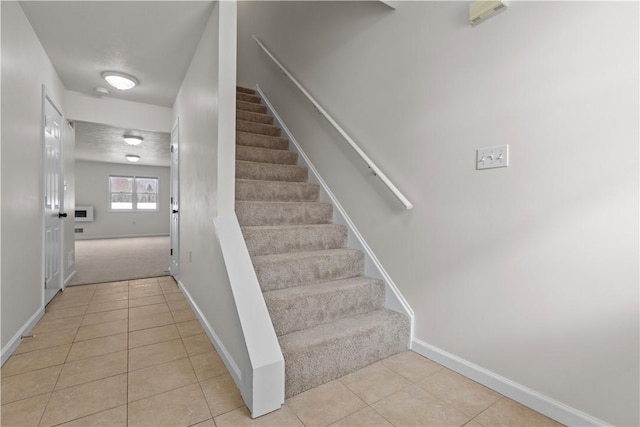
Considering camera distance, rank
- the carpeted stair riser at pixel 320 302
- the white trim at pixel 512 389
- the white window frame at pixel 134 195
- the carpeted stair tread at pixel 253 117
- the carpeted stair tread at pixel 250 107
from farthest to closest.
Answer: the white window frame at pixel 134 195
the carpeted stair tread at pixel 250 107
the carpeted stair tread at pixel 253 117
the carpeted stair riser at pixel 320 302
the white trim at pixel 512 389

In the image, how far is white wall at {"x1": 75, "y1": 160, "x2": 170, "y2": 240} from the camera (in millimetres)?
8487

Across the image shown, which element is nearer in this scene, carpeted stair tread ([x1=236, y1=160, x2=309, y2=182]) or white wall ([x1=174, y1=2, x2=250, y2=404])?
white wall ([x1=174, y1=2, x2=250, y2=404])

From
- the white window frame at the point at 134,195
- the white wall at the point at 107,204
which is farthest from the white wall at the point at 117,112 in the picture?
the white window frame at the point at 134,195

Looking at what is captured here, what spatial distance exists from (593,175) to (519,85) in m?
0.55

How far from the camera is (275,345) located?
1454 millimetres

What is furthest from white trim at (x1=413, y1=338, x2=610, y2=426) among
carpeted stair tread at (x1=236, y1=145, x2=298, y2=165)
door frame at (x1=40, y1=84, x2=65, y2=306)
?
door frame at (x1=40, y1=84, x2=65, y2=306)

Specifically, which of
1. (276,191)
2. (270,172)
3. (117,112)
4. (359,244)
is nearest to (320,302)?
(359,244)

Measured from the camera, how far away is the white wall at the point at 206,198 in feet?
5.89

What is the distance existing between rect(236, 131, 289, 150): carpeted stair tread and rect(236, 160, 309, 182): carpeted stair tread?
18.0 inches

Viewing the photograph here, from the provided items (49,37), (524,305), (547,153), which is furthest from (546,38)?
(49,37)

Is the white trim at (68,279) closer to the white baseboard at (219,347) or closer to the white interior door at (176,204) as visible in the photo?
the white interior door at (176,204)

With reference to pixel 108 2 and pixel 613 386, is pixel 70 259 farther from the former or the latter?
pixel 613 386

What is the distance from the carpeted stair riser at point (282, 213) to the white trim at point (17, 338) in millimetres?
1603

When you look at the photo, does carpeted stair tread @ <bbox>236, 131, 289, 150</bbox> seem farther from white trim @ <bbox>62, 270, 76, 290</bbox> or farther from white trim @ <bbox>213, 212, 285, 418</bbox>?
white trim @ <bbox>62, 270, 76, 290</bbox>
